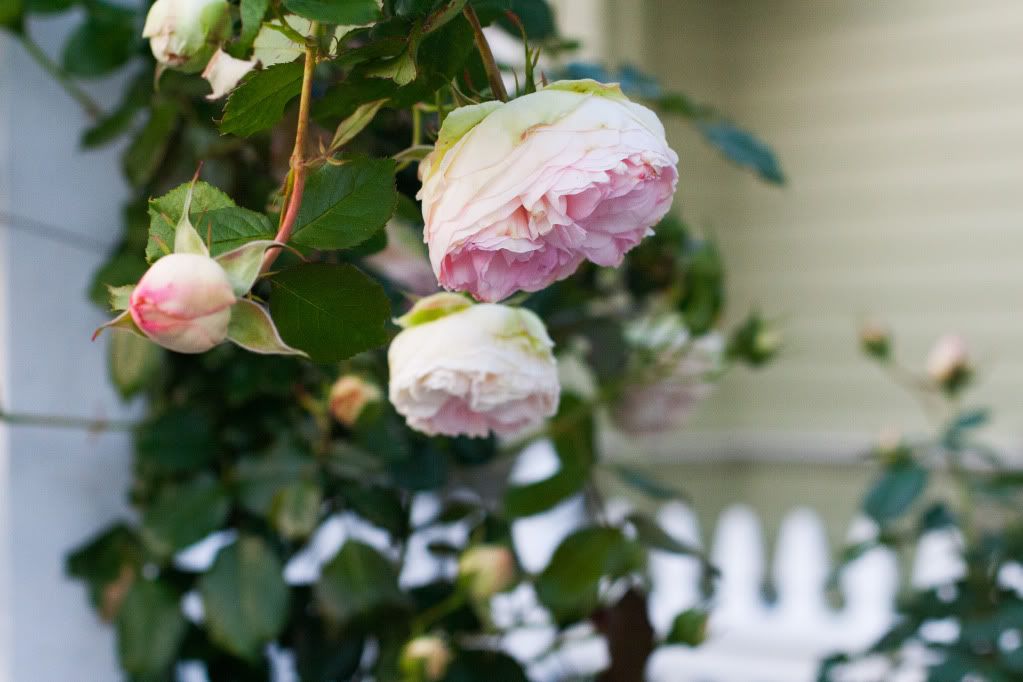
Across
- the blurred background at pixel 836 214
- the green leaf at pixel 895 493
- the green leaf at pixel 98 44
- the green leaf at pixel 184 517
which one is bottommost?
the blurred background at pixel 836 214

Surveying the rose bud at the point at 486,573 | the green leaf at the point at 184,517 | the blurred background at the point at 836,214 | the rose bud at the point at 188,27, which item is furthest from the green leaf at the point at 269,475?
the blurred background at the point at 836,214

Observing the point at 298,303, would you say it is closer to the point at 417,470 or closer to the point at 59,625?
the point at 417,470

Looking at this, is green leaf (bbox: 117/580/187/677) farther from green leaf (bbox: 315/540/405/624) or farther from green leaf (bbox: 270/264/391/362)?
green leaf (bbox: 270/264/391/362)

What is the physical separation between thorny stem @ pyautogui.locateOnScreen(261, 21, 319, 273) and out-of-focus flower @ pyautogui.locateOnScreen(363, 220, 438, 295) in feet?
0.70

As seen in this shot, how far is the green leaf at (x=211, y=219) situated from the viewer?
0.98 feet

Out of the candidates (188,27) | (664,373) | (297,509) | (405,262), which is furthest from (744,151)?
(188,27)

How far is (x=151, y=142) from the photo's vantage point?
662mm

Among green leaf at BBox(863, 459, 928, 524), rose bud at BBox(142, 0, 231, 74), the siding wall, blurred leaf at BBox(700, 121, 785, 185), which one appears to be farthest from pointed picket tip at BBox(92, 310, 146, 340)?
the siding wall

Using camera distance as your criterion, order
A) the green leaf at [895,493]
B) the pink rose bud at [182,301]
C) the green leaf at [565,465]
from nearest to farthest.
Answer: the pink rose bud at [182,301]
the green leaf at [565,465]
the green leaf at [895,493]

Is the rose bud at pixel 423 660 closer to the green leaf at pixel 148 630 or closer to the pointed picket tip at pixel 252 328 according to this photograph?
the green leaf at pixel 148 630

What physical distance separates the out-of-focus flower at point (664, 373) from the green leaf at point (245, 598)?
34 centimetres

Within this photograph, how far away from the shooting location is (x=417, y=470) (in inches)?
28.2

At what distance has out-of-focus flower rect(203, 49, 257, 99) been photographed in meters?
0.39

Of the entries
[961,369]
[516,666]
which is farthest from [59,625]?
[961,369]
